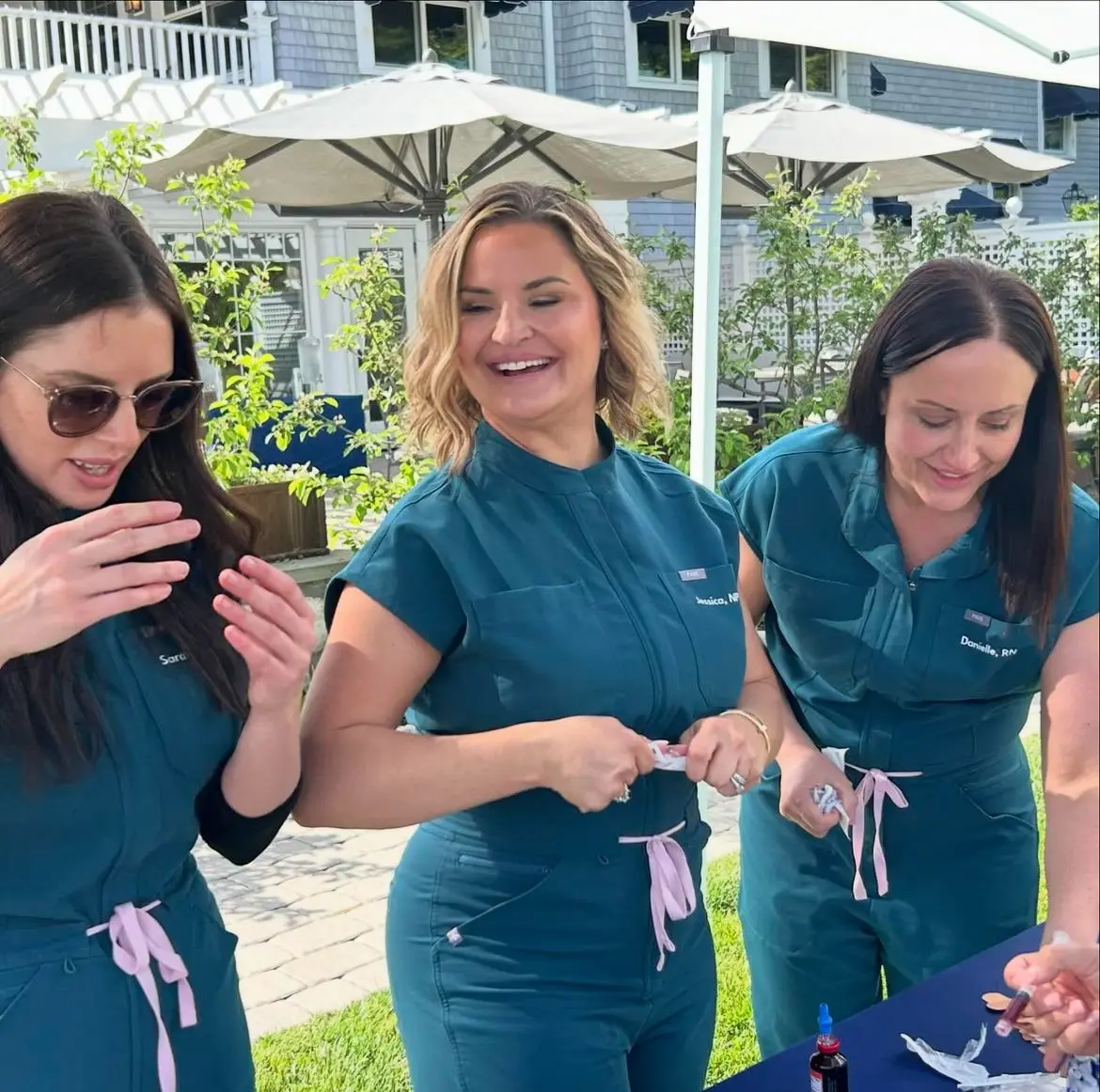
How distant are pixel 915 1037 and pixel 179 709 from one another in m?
1.08

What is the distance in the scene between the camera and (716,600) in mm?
1881

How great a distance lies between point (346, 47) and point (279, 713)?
14.6 meters

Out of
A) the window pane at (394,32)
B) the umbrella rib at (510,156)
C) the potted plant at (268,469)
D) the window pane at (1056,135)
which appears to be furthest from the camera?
the window pane at (1056,135)

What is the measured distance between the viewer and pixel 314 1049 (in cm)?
337

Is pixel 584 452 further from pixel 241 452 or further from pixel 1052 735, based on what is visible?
pixel 241 452

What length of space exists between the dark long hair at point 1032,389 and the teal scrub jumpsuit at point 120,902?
1243mm

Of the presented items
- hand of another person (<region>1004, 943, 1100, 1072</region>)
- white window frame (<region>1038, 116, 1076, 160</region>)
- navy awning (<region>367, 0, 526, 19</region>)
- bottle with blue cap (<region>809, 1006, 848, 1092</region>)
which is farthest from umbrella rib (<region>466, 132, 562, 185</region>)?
white window frame (<region>1038, 116, 1076, 160</region>)

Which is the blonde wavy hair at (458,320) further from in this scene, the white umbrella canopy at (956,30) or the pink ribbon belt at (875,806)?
the pink ribbon belt at (875,806)

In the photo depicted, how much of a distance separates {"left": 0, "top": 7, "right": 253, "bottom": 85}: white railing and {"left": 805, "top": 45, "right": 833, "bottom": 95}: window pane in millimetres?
8543

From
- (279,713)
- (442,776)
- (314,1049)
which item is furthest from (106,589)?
(314,1049)

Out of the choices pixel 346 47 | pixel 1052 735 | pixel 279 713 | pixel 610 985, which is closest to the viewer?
pixel 279 713

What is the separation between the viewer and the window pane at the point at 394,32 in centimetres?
1534

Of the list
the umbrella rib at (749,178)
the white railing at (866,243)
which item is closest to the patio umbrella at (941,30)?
the white railing at (866,243)

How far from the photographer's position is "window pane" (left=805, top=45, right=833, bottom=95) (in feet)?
61.0
